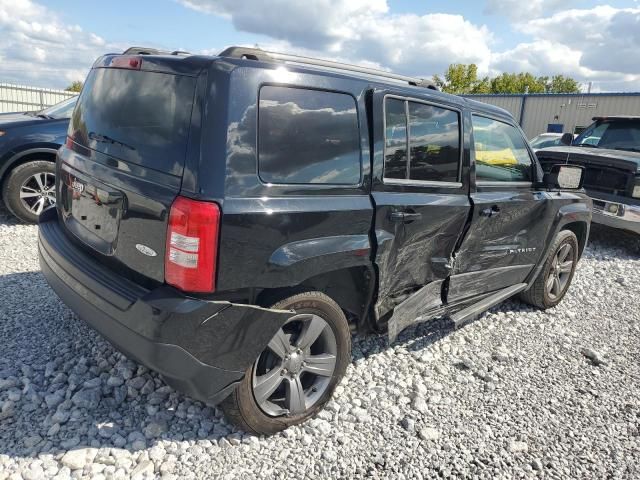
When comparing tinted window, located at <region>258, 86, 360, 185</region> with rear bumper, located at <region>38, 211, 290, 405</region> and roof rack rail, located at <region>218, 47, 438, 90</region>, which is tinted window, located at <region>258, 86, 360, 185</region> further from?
rear bumper, located at <region>38, 211, 290, 405</region>

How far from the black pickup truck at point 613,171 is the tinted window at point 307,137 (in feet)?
15.2

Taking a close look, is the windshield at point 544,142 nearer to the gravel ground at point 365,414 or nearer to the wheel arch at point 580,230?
the wheel arch at point 580,230

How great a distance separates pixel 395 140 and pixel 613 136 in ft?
23.1

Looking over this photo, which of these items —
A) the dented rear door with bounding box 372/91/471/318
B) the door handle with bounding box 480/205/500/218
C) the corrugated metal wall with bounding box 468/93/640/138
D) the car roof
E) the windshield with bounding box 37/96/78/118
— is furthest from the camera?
the corrugated metal wall with bounding box 468/93/640/138

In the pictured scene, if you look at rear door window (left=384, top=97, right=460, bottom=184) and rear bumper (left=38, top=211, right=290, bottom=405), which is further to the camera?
rear door window (left=384, top=97, right=460, bottom=184)

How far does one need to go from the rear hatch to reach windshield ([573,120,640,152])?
790 cm

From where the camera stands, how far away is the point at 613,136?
8.23 m

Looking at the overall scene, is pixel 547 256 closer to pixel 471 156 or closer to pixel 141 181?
pixel 471 156

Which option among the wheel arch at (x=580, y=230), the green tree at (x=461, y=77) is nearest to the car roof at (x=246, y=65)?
the wheel arch at (x=580, y=230)

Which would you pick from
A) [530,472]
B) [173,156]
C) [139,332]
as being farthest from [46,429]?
[530,472]

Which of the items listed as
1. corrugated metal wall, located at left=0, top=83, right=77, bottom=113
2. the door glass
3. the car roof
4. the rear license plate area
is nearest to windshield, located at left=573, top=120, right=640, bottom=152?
the car roof

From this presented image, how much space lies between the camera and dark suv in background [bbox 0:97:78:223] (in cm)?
562

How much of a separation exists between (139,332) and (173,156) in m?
0.82

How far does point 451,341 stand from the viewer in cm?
401
